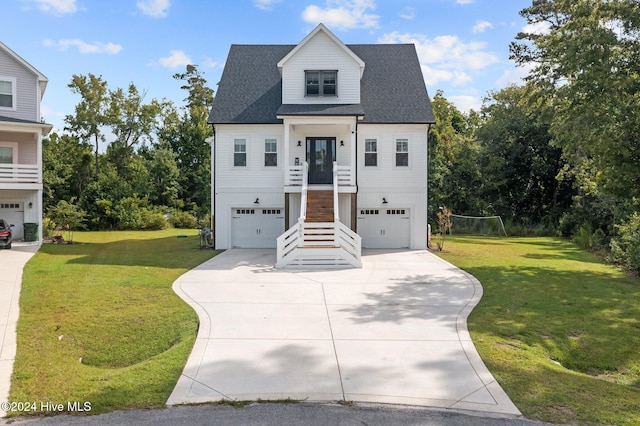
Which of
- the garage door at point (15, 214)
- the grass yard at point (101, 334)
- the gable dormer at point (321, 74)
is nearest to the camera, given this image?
the grass yard at point (101, 334)

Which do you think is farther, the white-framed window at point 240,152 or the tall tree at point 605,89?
the white-framed window at point 240,152

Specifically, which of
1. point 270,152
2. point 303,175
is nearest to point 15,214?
point 270,152

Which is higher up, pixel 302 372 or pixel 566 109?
pixel 566 109

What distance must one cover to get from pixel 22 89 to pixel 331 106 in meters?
14.7

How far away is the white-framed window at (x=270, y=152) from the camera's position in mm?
21859

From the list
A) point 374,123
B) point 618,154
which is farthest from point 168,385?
point 374,123

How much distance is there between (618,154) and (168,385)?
14642mm

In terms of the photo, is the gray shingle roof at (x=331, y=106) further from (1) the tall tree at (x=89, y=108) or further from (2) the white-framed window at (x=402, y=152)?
(1) the tall tree at (x=89, y=108)

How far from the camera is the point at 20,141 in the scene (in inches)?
918

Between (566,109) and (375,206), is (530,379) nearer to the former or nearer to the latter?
(566,109)

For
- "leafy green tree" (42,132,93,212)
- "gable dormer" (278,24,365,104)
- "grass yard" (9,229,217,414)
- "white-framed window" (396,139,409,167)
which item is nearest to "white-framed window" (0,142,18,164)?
"grass yard" (9,229,217,414)

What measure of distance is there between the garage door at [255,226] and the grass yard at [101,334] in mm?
6097

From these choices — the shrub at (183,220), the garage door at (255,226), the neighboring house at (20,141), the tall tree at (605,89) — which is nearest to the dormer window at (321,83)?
the garage door at (255,226)

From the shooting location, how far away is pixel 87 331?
340 inches
